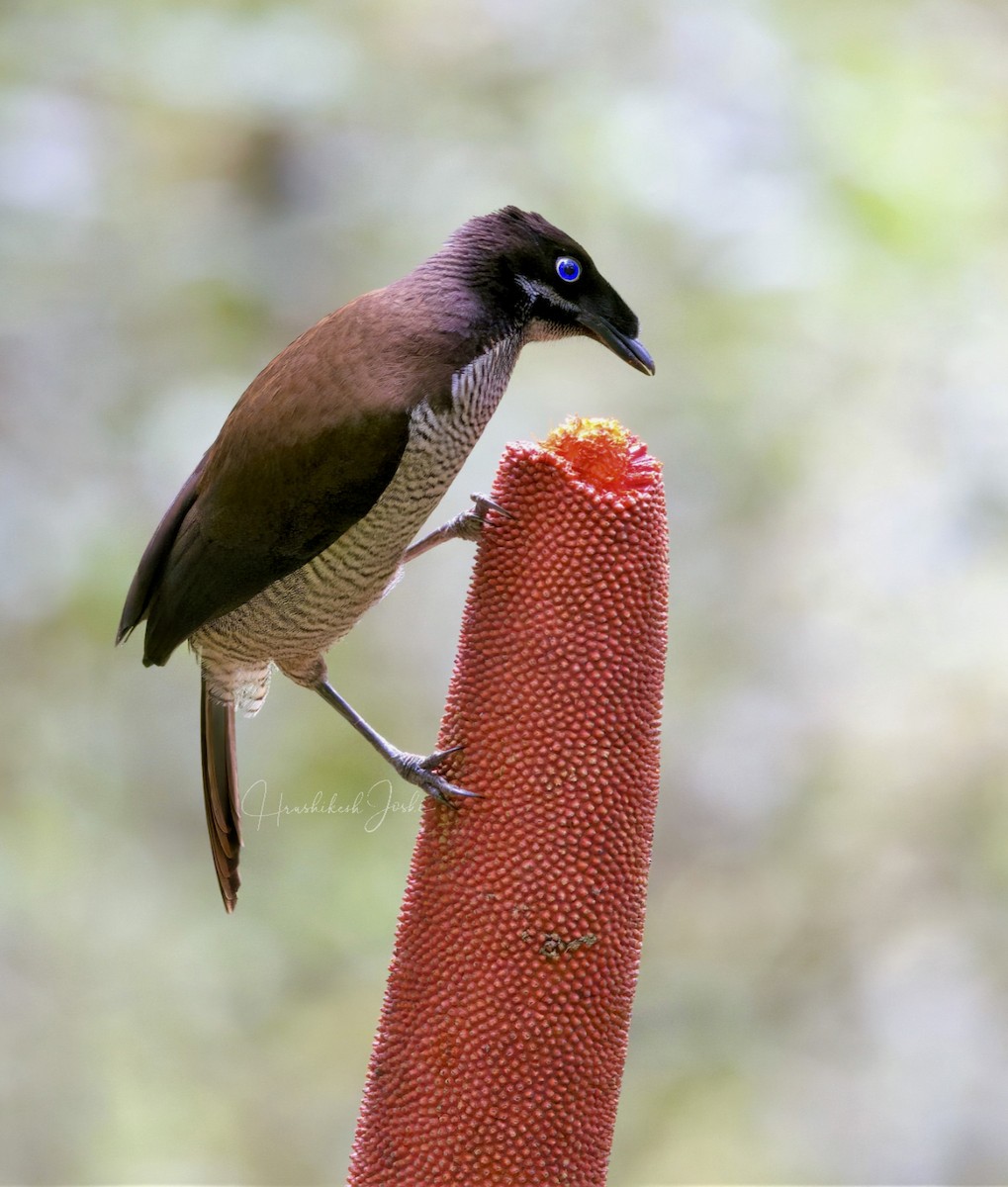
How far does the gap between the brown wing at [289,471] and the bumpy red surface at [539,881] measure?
25cm

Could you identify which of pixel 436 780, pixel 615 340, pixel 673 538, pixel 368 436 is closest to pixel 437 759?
pixel 436 780

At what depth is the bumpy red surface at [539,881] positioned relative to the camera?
1542 mm

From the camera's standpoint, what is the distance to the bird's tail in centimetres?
221

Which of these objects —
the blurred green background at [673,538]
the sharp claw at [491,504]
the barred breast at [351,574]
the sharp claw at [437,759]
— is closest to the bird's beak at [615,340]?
the barred breast at [351,574]

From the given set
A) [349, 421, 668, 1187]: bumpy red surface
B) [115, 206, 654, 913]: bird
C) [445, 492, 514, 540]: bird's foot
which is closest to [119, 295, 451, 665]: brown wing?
[115, 206, 654, 913]: bird

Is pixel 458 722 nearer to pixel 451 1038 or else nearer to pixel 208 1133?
pixel 451 1038

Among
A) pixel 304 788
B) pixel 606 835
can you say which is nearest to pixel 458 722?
pixel 606 835

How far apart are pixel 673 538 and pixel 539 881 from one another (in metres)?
2.14

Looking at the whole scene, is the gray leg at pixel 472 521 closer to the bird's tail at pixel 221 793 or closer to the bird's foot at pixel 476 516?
the bird's foot at pixel 476 516

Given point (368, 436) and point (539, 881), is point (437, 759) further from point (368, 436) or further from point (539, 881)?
point (368, 436)

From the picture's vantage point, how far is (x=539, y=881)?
5.09 ft

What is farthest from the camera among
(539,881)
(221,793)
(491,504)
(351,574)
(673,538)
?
(673,538)

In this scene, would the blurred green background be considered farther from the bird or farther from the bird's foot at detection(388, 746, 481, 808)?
the bird's foot at detection(388, 746, 481, 808)

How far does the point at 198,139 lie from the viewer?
4.26m
